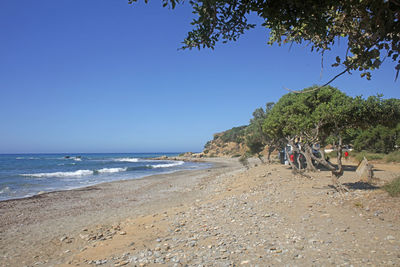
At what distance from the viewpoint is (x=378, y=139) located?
31.3 m

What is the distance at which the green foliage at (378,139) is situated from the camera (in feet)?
97.4

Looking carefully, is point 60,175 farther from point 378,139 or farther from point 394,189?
point 378,139

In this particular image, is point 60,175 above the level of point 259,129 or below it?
below

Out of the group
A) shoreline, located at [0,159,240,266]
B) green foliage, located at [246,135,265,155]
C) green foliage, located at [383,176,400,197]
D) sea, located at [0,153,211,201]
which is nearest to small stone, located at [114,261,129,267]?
shoreline, located at [0,159,240,266]

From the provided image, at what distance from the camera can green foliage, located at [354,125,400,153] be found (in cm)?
2968

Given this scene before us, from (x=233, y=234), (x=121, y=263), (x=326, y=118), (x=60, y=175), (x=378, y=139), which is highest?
(x=326, y=118)

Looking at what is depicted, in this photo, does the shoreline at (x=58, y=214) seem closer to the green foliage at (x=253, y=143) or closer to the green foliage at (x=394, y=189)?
the green foliage at (x=394, y=189)

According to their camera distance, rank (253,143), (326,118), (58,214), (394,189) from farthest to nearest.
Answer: (253,143)
(58,214)
(326,118)
(394,189)

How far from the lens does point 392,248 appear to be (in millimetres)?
4164

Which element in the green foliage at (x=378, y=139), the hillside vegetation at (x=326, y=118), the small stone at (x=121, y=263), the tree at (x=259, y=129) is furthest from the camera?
the green foliage at (x=378, y=139)

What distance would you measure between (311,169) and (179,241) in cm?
1213

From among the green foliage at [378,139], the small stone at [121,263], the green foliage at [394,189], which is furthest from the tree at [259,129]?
the small stone at [121,263]

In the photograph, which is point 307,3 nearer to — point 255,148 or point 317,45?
point 317,45

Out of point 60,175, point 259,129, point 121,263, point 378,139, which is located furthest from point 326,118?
point 60,175
